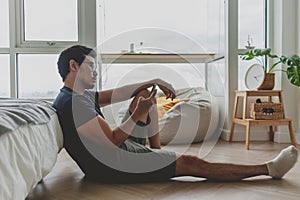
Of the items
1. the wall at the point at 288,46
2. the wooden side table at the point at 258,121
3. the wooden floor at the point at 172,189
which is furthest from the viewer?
the wall at the point at 288,46

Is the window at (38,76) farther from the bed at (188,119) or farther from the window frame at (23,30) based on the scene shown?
the bed at (188,119)

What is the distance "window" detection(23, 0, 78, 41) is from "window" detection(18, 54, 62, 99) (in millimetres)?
207

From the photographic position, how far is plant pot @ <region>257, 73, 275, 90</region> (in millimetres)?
3213

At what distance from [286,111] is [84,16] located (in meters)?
2.20

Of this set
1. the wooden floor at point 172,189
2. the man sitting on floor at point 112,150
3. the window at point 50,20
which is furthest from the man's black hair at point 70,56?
the window at point 50,20

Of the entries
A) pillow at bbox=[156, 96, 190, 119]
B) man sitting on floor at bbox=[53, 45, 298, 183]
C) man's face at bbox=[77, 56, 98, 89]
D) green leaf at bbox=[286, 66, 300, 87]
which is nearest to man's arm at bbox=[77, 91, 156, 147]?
man sitting on floor at bbox=[53, 45, 298, 183]

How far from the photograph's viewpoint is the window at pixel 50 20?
3646 mm

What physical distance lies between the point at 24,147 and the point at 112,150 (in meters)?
0.59

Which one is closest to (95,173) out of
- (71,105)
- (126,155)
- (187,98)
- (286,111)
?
(126,155)

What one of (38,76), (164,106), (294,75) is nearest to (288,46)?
(294,75)

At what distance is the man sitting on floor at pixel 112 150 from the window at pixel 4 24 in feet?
6.40

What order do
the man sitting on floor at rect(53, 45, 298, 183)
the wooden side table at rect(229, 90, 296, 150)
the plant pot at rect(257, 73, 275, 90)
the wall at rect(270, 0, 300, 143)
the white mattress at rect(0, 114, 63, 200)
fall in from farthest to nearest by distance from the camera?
the wall at rect(270, 0, 300, 143) < the plant pot at rect(257, 73, 275, 90) < the wooden side table at rect(229, 90, 296, 150) < the man sitting on floor at rect(53, 45, 298, 183) < the white mattress at rect(0, 114, 63, 200)

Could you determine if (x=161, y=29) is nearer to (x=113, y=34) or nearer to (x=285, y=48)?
(x=113, y=34)

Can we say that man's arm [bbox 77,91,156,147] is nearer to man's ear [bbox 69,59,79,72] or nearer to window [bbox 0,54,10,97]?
man's ear [bbox 69,59,79,72]
